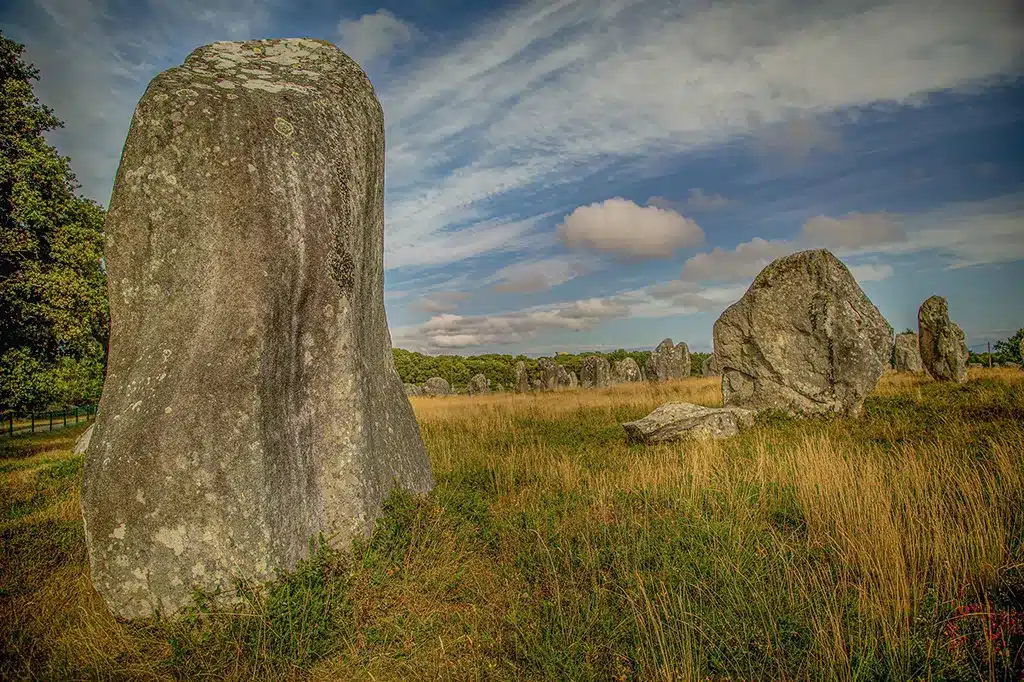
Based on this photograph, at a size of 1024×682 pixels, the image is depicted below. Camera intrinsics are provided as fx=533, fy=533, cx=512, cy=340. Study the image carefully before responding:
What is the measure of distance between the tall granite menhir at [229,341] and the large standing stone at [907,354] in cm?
3568

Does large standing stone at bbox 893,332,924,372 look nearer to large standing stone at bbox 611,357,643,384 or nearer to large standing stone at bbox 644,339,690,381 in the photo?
large standing stone at bbox 644,339,690,381

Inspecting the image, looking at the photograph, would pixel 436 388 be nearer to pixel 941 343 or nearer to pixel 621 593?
pixel 941 343

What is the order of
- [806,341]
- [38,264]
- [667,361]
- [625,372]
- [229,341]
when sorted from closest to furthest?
1. [229,341]
2. [806,341]
3. [38,264]
4. [667,361]
5. [625,372]

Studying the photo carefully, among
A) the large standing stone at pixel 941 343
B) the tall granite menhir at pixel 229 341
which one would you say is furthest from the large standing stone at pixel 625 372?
the tall granite menhir at pixel 229 341

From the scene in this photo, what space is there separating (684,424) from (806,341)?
446cm

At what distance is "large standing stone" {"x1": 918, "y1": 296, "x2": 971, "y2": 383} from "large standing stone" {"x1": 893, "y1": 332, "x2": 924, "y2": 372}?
1270cm

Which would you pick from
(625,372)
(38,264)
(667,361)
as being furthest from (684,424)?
(625,372)

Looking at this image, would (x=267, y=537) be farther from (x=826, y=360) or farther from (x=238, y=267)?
(x=826, y=360)

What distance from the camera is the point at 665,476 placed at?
6.52 metres

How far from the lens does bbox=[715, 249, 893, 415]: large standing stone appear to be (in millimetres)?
11758

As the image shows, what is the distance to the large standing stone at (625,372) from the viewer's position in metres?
35.8

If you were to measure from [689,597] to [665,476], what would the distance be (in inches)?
124

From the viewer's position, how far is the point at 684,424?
10.0 metres

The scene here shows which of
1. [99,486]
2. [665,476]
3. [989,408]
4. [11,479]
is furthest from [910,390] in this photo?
[11,479]
